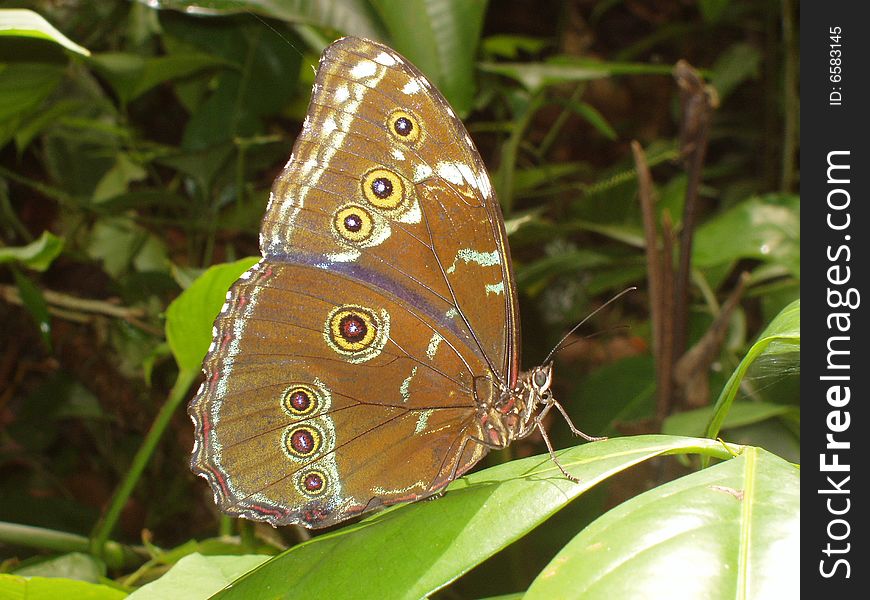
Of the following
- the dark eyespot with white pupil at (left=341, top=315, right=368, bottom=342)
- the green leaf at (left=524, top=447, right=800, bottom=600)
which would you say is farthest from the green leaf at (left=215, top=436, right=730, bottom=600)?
the dark eyespot with white pupil at (left=341, top=315, right=368, bottom=342)

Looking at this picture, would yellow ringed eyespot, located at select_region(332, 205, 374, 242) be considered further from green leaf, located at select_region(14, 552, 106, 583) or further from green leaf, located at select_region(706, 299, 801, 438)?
green leaf, located at select_region(14, 552, 106, 583)

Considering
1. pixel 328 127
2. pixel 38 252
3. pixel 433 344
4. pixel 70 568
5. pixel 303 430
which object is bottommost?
pixel 70 568

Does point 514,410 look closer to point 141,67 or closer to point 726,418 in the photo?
point 726,418

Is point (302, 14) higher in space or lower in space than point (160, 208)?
higher

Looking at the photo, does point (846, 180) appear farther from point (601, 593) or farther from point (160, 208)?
point (160, 208)

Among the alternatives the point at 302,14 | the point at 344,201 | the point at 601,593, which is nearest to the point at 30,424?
the point at 302,14

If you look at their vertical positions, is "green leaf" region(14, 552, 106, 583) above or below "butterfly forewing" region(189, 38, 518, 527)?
below

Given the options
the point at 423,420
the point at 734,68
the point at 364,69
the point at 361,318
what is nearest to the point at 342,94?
the point at 364,69
